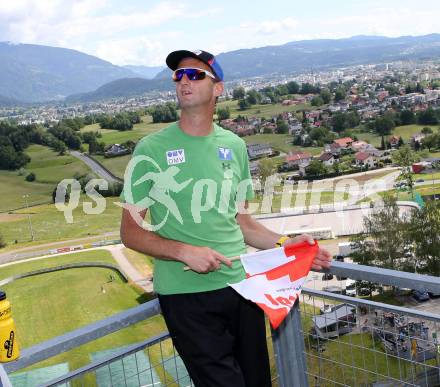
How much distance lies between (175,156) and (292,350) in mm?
985

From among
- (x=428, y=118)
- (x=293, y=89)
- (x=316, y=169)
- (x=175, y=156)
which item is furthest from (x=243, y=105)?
(x=175, y=156)

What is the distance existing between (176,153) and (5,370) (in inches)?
31.3

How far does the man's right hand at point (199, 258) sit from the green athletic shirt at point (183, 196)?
0.21 feet

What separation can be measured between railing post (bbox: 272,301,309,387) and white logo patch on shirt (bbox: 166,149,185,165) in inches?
32.6

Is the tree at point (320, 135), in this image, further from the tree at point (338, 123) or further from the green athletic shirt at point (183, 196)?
the green athletic shirt at point (183, 196)

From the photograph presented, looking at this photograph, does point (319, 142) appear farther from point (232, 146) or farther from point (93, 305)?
point (232, 146)

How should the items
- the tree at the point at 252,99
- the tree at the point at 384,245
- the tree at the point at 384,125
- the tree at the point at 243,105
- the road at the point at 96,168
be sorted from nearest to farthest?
1. the tree at the point at 384,245
2. the road at the point at 96,168
3. the tree at the point at 384,125
4. the tree at the point at 243,105
5. the tree at the point at 252,99

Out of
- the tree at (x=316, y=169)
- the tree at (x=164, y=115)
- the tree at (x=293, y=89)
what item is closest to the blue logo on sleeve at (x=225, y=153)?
the tree at (x=316, y=169)

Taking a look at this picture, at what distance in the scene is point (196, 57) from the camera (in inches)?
70.7

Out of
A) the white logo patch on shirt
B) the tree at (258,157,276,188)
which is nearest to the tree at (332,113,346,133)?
the tree at (258,157,276,188)

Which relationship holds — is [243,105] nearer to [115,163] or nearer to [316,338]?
[115,163]

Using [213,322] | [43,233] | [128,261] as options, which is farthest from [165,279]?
[43,233]

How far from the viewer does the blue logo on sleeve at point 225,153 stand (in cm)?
174

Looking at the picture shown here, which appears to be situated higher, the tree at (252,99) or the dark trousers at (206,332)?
the dark trousers at (206,332)
